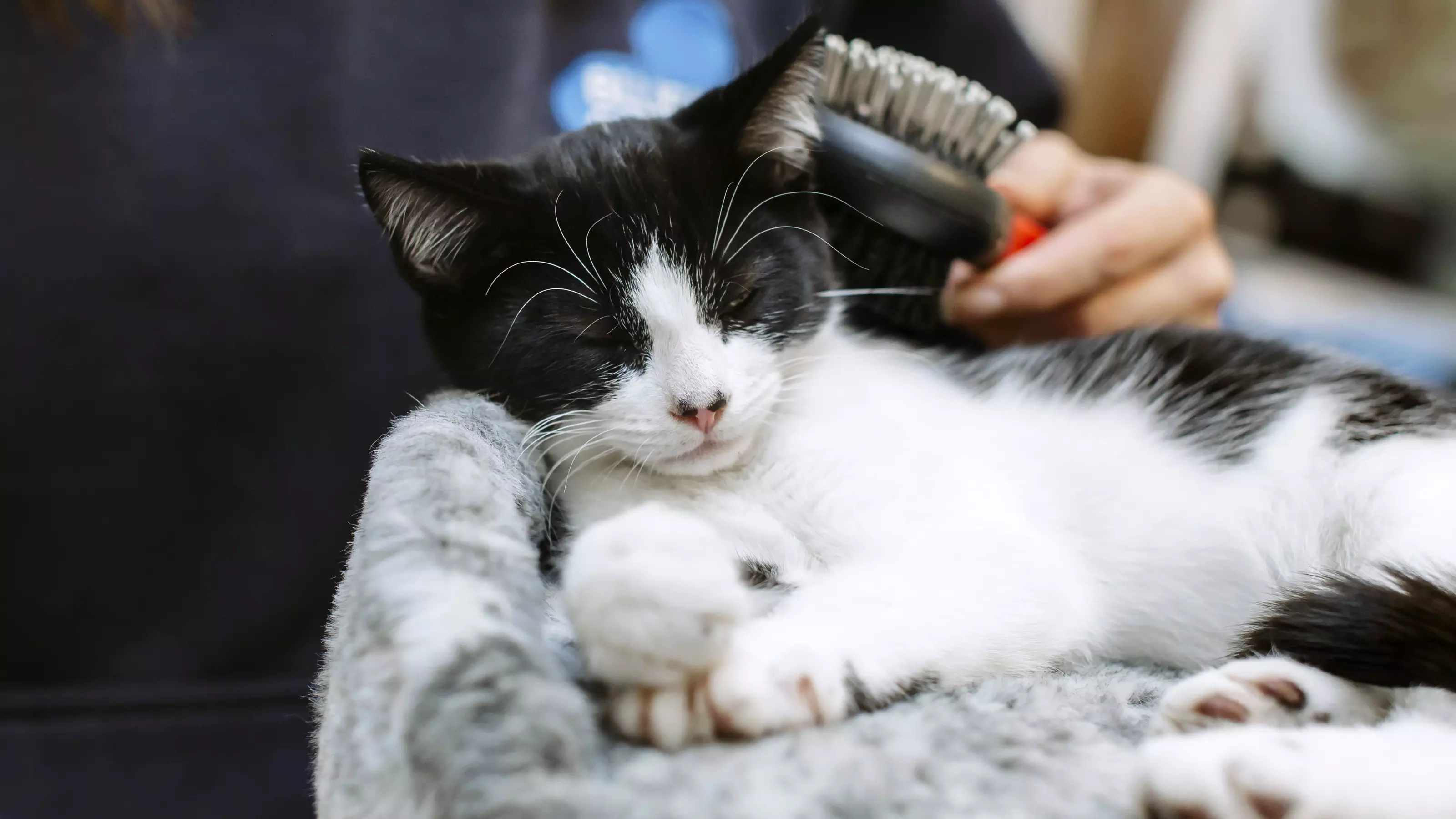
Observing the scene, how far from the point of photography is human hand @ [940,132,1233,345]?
0.96m

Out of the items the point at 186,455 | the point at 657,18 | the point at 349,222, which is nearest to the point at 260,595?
the point at 186,455

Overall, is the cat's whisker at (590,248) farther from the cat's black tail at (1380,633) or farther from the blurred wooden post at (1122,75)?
the blurred wooden post at (1122,75)

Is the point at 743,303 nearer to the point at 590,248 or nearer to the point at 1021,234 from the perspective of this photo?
the point at 590,248

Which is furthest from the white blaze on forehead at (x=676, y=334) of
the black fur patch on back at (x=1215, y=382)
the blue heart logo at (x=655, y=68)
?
the blue heart logo at (x=655, y=68)

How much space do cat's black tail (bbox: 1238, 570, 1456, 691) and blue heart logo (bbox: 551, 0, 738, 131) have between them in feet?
2.91

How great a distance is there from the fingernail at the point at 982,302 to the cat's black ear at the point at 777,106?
282 millimetres

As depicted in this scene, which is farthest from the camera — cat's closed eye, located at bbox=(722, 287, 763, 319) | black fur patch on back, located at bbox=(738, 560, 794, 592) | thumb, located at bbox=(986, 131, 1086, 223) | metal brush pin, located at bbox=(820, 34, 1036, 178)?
thumb, located at bbox=(986, 131, 1086, 223)

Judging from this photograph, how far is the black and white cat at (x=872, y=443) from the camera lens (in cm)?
54

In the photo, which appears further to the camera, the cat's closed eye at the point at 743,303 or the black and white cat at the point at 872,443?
the cat's closed eye at the point at 743,303

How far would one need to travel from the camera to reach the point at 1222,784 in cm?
38

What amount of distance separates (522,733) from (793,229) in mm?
557

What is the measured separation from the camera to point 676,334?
0.67m

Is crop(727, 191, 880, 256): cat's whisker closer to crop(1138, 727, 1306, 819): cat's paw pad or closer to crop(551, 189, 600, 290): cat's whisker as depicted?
crop(551, 189, 600, 290): cat's whisker

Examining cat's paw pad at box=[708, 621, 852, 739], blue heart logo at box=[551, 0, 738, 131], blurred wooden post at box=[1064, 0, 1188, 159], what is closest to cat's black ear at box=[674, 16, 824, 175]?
blue heart logo at box=[551, 0, 738, 131]
